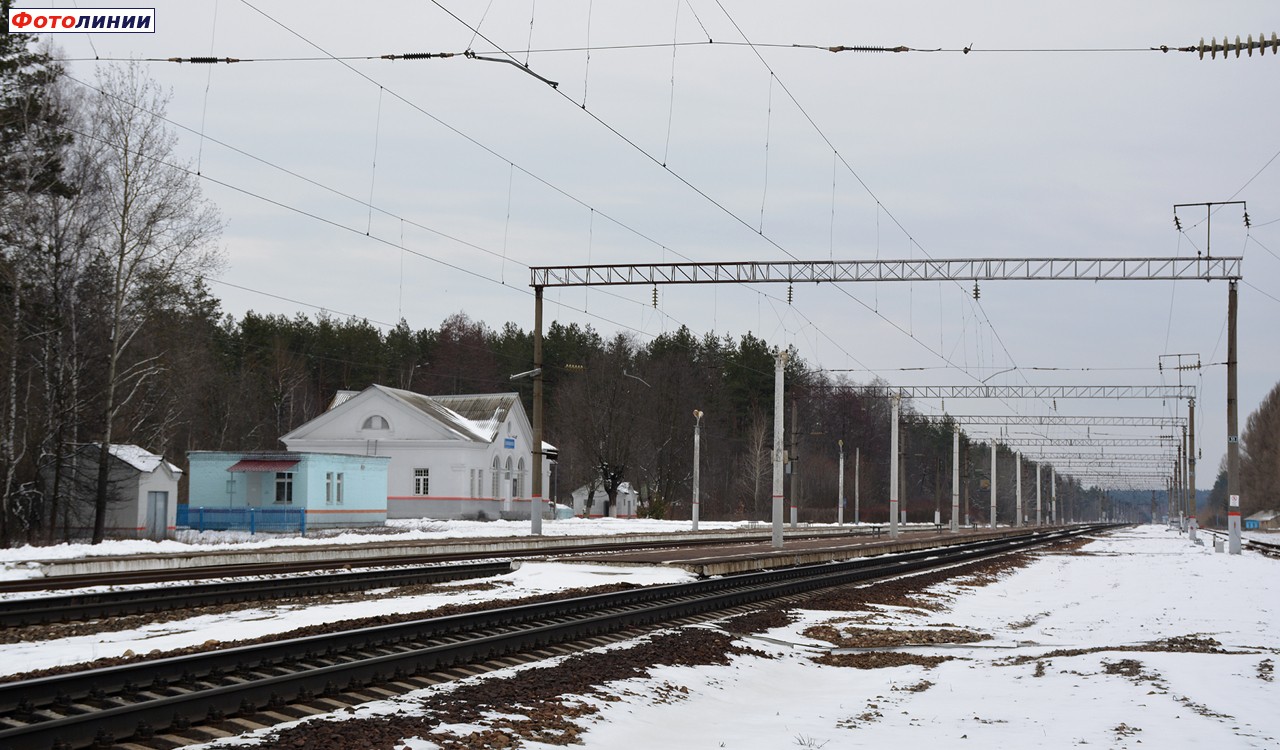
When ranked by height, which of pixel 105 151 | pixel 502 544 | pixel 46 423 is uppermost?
pixel 105 151

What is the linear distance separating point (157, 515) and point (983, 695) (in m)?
37.8

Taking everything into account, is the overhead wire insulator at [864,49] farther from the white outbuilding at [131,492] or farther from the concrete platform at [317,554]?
the white outbuilding at [131,492]

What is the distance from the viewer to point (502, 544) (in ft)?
136

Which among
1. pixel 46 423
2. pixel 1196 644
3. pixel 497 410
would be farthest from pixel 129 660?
pixel 497 410

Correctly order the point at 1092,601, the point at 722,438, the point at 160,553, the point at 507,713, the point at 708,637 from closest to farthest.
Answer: the point at 507,713 → the point at 708,637 → the point at 1092,601 → the point at 160,553 → the point at 722,438

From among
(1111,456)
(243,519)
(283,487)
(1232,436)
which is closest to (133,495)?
(243,519)

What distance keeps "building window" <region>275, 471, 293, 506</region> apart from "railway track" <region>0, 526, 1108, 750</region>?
3858cm

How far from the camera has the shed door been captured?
43.9 meters

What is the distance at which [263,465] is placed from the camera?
5397 cm

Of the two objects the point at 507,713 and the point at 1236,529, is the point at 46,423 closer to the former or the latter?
the point at 507,713

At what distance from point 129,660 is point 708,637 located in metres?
7.77

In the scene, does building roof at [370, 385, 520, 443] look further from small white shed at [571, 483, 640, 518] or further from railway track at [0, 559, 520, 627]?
railway track at [0, 559, 520, 627]

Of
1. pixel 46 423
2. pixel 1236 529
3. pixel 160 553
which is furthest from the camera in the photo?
pixel 1236 529

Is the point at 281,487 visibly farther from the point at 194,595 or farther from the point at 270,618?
the point at 270,618
